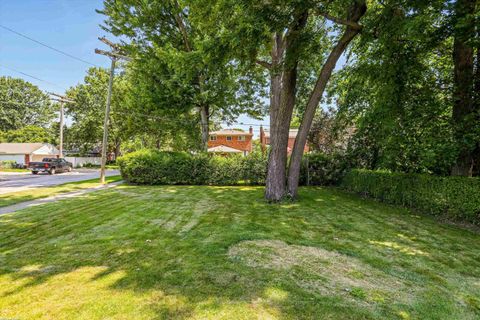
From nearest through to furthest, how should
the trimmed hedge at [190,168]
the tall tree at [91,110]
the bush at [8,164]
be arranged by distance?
the trimmed hedge at [190,168] < the bush at [8,164] < the tall tree at [91,110]

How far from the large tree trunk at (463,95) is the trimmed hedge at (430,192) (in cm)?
90

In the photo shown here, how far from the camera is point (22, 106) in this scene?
178 ft

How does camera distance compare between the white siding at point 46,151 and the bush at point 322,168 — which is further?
the white siding at point 46,151

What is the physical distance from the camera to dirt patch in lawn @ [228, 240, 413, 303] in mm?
3156

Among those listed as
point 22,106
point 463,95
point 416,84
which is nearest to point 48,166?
point 416,84

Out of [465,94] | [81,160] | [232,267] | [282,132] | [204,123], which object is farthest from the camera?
[81,160]

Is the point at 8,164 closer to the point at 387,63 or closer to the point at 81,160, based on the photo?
the point at 81,160

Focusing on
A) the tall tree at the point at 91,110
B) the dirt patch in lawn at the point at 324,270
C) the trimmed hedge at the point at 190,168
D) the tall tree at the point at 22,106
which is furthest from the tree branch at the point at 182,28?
the tall tree at the point at 22,106

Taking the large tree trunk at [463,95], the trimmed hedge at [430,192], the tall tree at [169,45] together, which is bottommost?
the trimmed hedge at [430,192]

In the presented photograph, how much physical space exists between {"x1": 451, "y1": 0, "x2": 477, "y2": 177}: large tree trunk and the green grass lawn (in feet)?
7.74

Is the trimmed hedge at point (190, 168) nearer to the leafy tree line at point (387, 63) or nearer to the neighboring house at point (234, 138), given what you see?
the leafy tree line at point (387, 63)

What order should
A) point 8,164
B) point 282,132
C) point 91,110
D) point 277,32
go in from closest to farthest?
1. point 277,32
2. point 282,132
3. point 8,164
4. point 91,110

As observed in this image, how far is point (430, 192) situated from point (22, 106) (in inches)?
2756

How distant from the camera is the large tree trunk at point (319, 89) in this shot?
29.3 feet
